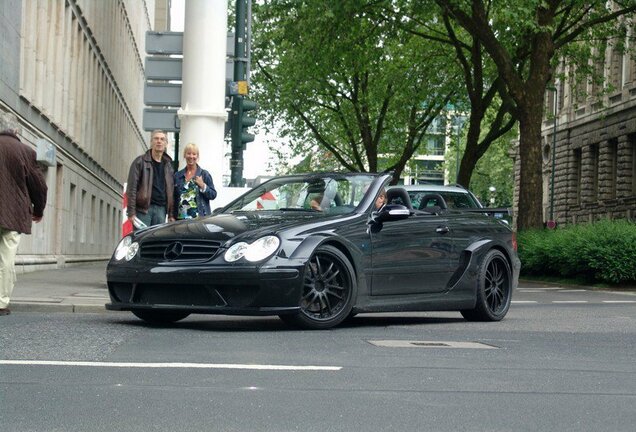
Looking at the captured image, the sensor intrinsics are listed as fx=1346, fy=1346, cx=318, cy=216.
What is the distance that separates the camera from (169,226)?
37.6 feet

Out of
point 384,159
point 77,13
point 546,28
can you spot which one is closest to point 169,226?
point 546,28

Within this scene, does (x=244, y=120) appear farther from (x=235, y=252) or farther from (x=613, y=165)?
(x=613, y=165)

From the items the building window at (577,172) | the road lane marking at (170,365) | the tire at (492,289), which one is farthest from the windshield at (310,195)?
the building window at (577,172)

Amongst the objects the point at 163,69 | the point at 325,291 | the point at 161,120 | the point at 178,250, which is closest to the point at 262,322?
the point at 325,291

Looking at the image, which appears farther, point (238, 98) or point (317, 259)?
point (238, 98)

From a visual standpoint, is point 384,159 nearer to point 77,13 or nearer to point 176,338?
point 77,13

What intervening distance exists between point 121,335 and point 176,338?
440 millimetres

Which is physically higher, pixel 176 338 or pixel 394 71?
pixel 394 71

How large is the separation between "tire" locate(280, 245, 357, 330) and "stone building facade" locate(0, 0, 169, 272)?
13045mm

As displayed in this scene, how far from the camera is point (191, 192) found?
14953 mm

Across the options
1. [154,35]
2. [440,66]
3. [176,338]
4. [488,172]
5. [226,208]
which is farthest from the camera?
[488,172]

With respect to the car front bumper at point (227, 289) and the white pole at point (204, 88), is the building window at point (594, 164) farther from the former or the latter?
the car front bumper at point (227, 289)

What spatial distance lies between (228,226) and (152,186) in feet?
13.1

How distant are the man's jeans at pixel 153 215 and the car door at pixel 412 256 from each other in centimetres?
360
